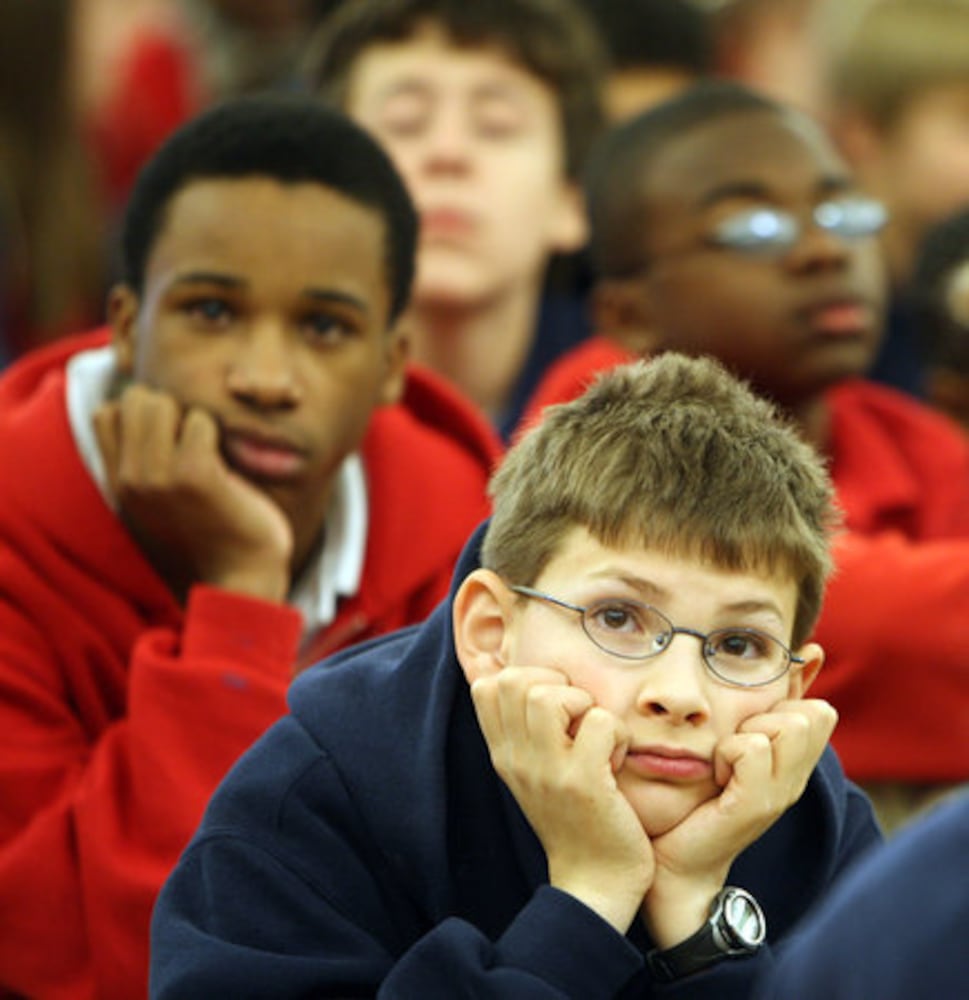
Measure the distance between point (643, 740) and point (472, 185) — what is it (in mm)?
2335

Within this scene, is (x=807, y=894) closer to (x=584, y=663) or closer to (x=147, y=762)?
(x=584, y=663)

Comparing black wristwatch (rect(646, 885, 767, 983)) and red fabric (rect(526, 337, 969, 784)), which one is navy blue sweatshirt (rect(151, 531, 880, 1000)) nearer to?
black wristwatch (rect(646, 885, 767, 983))

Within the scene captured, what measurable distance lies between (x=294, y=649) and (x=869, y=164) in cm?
301

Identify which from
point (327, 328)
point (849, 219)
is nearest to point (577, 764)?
point (327, 328)

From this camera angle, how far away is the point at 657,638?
208 cm

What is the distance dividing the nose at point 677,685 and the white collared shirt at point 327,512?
101 cm

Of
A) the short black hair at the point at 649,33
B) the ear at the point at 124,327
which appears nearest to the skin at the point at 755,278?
the ear at the point at 124,327

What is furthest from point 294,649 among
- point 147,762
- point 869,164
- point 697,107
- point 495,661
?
point 869,164

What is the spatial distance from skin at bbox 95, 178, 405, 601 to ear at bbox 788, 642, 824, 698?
903 millimetres

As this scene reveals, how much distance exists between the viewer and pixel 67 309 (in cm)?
496

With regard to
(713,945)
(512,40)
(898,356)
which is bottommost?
(898,356)

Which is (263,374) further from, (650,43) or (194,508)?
(650,43)

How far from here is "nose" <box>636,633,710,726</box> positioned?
205 centimetres

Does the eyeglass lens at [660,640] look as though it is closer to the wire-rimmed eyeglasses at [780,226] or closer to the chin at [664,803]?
the chin at [664,803]
